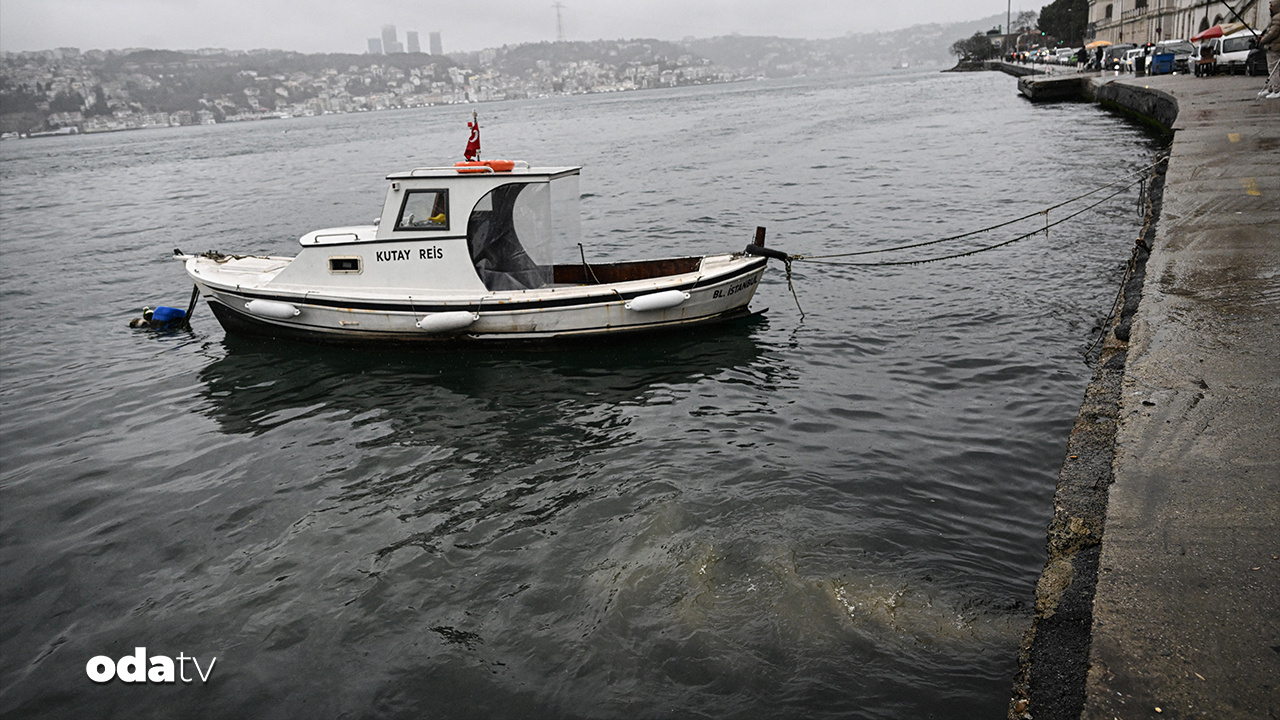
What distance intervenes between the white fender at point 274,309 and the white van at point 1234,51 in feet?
122

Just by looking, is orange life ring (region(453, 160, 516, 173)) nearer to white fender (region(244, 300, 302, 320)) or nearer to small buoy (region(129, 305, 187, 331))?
white fender (region(244, 300, 302, 320))

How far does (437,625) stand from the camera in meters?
5.81

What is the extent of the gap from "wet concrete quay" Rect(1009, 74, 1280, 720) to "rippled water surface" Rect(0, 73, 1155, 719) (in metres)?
0.83

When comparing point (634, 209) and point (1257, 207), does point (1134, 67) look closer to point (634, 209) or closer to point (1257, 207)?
point (634, 209)

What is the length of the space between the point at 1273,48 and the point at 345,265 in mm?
21688

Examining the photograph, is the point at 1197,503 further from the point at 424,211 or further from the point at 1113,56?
the point at 1113,56

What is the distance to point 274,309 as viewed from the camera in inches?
469

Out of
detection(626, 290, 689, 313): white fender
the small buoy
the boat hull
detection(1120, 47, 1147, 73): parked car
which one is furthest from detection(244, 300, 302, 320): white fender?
detection(1120, 47, 1147, 73): parked car

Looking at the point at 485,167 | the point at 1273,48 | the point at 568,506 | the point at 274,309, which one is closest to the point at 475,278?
the point at 485,167

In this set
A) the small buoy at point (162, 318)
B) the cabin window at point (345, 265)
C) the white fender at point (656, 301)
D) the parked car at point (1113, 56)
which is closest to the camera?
the white fender at point (656, 301)

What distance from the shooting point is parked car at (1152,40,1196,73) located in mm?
40719

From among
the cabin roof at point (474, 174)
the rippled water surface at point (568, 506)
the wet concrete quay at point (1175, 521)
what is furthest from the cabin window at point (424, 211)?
the wet concrete quay at point (1175, 521)

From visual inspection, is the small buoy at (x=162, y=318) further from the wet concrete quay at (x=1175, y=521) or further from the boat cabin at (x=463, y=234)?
the wet concrete quay at (x=1175, y=521)

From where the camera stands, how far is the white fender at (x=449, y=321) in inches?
439
